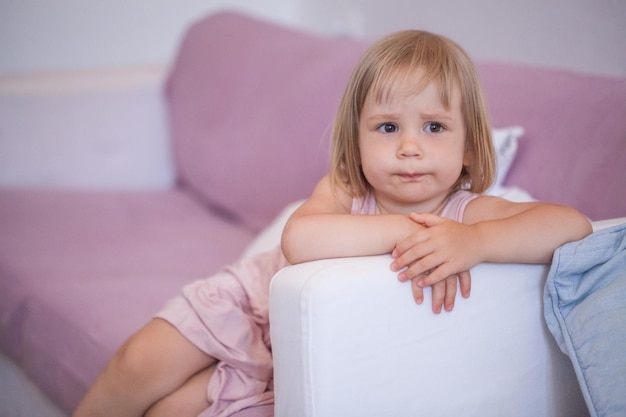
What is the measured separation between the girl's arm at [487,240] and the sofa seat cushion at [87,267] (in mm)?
753

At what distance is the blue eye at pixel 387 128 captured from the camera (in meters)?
1.22

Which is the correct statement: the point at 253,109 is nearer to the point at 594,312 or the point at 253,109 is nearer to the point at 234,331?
the point at 234,331

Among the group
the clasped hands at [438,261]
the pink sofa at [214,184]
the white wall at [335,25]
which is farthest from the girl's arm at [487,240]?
the white wall at [335,25]

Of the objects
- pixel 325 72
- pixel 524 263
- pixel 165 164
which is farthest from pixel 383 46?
pixel 165 164

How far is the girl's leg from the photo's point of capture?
4.25 feet

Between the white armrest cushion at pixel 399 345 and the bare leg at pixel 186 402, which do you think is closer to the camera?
the white armrest cushion at pixel 399 345

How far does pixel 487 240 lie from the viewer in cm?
110

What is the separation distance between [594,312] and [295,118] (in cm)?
111

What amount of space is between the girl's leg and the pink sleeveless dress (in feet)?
0.07

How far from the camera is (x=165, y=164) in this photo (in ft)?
8.76

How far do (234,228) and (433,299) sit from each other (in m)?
1.23

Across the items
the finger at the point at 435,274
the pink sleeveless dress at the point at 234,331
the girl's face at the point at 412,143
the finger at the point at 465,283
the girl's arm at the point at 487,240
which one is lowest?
the pink sleeveless dress at the point at 234,331

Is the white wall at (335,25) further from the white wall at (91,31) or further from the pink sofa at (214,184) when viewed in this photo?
the pink sofa at (214,184)

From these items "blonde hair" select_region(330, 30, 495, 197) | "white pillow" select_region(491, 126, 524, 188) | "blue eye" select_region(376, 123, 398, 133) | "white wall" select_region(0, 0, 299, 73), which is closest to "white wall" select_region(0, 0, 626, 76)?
"white wall" select_region(0, 0, 299, 73)
